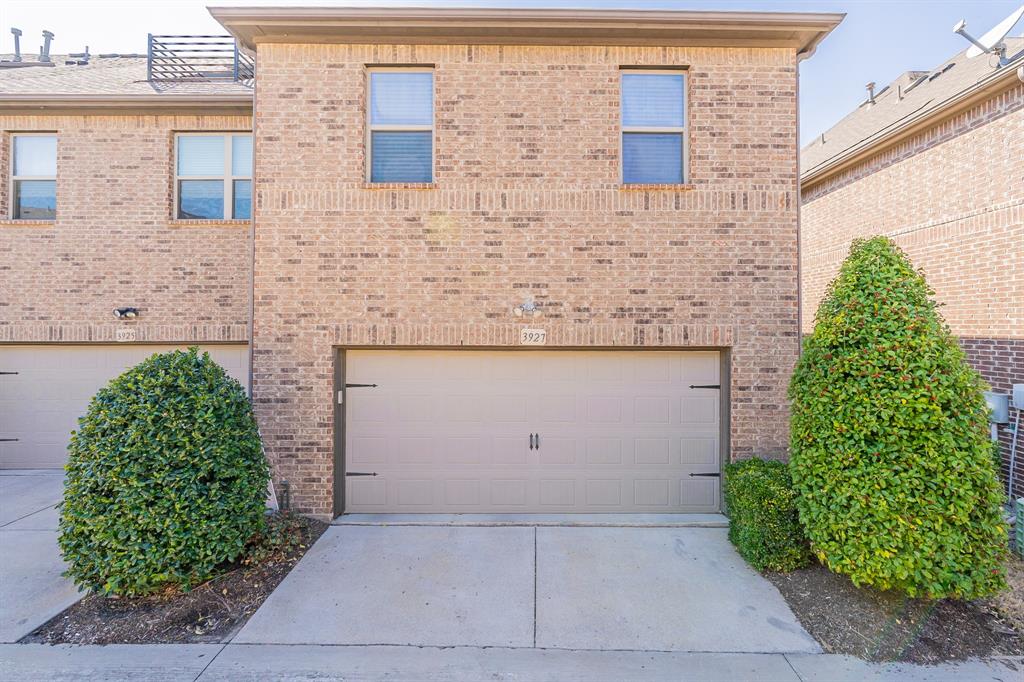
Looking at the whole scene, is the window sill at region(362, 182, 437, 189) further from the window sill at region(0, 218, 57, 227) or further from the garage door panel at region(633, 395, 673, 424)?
the window sill at region(0, 218, 57, 227)

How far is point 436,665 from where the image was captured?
3.51m

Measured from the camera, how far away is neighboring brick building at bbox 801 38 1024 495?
20.2 ft

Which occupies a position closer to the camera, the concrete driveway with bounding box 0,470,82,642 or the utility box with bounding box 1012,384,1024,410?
the concrete driveway with bounding box 0,470,82,642

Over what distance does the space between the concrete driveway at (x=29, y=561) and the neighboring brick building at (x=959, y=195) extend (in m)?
10.6

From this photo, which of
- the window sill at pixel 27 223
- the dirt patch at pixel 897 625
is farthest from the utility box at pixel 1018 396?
the window sill at pixel 27 223

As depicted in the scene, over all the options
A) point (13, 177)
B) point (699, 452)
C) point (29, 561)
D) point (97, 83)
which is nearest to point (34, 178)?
point (13, 177)

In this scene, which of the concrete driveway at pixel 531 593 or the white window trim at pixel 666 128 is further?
the white window trim at pixel 666 128

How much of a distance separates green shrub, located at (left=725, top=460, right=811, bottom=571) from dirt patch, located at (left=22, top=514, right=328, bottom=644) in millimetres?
4618

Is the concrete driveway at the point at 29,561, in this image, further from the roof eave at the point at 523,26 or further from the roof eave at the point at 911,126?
the roof eave at the point at 911,126

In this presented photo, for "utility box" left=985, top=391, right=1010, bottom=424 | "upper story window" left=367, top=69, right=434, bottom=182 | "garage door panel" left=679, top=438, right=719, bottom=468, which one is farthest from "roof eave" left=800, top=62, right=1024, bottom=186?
"upper story window" left=367, top=69, right=434, bottom=182

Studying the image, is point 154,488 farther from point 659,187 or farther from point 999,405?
point 999,405

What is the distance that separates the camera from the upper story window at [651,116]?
6055mm

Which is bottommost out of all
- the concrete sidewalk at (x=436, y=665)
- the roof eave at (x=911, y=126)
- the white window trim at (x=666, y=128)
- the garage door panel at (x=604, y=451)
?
the concrete sidewalk at (x=436, y=665)

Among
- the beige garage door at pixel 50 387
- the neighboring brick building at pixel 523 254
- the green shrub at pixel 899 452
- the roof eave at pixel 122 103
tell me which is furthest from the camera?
the beige garage door at pixel 50 387
